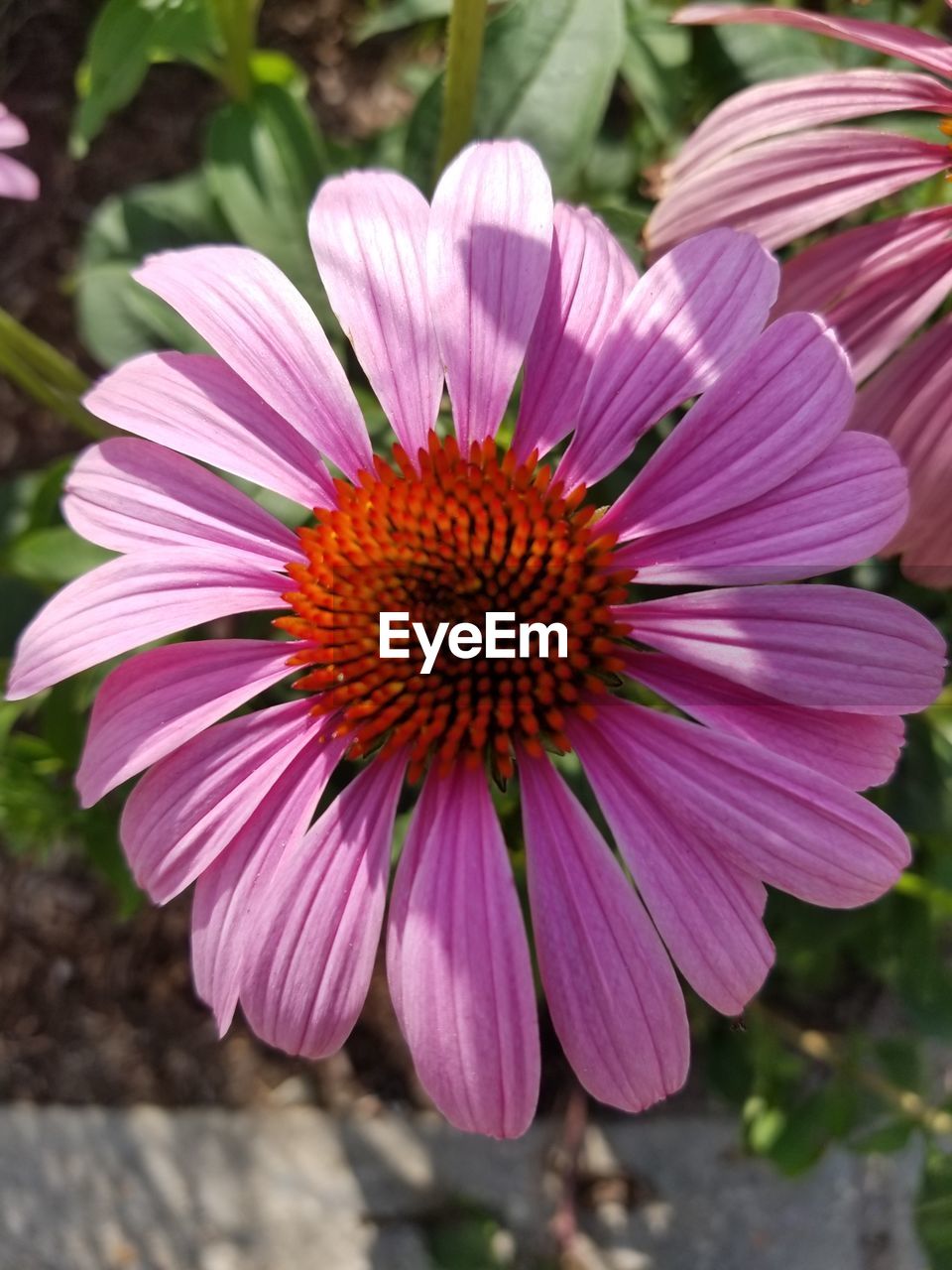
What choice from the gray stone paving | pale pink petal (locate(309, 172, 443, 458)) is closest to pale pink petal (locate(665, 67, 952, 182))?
pale pink petal (locate(309, 172, 443, 458))

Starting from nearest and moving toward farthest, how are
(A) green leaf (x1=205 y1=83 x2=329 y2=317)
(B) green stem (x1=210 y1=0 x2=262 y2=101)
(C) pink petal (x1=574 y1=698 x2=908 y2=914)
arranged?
(C) pink petal (x1=574 y1=698 x2=908 y2=914), (B) green stem (x1=210 y1=0 x2=262 y2=101), (A) green leaf (x1=205 y1=83 x2=329 y2=317)

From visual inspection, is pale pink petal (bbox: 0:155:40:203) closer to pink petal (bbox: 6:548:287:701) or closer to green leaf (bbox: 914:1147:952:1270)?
pink petal (bbox: 6:548:287:701)

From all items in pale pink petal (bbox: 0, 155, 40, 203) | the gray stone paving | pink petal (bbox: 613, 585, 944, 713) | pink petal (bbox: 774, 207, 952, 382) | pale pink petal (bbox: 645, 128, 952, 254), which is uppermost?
pale pink petal (bbox: 0, 155, 40, 203)

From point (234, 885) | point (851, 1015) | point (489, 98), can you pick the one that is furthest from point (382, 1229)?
point (489, 98)

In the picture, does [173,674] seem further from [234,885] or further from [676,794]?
[676,794]

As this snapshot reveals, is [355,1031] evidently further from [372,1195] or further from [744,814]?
[744,814]

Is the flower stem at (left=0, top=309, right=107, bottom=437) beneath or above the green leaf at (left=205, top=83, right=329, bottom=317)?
beneath

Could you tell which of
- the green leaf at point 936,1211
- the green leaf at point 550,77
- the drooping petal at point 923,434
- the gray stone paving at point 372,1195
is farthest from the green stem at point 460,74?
the gray stone paving at point 372,1195
